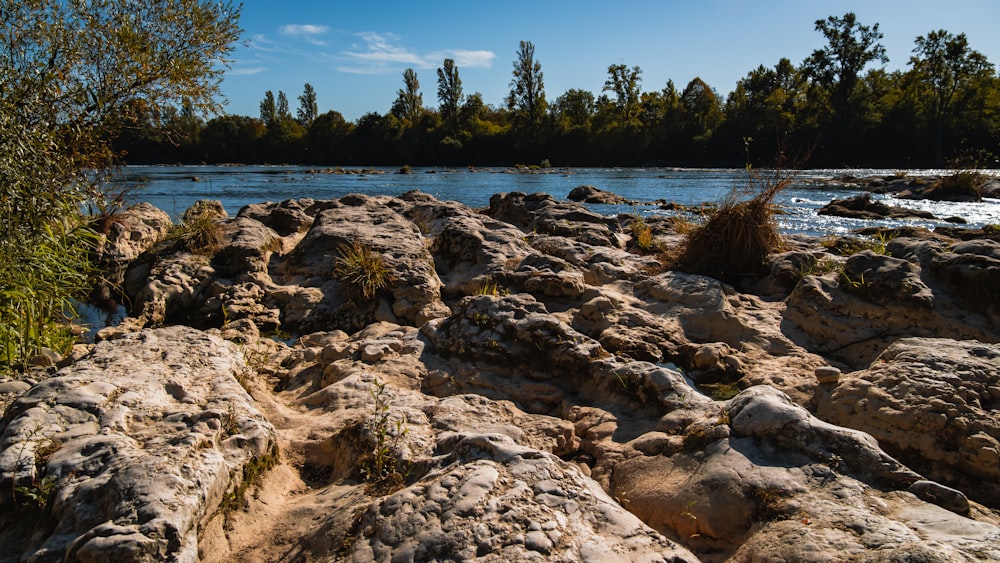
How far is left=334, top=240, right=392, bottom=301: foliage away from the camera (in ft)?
21.9

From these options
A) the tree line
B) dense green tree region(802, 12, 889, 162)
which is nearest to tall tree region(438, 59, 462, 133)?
the tree line

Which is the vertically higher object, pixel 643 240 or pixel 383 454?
pixel 643 240

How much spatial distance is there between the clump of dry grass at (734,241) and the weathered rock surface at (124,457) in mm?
5880

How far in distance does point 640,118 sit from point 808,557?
7965 cm

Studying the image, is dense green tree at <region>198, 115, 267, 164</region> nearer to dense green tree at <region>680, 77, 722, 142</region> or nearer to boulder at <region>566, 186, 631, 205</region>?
dense green tree at <region>680, 77, 722, 142</region>

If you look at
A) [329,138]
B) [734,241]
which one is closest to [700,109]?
[329,138]

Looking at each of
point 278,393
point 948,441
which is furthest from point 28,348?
point 948,441

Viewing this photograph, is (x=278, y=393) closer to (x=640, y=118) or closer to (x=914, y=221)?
(x=914, y=221)

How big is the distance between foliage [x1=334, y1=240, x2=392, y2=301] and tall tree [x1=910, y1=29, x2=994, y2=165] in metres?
61.4

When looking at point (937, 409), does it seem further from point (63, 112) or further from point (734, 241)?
point (63, 112)

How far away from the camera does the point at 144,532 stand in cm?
224

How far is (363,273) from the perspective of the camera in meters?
6.80

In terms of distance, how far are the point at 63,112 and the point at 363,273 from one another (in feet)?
13.3

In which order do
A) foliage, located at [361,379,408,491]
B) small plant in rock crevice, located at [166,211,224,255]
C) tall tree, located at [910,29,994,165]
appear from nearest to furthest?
foliage, located at [361,379,408,491] → small plant in rock crevice, located at [166,211,224,255] → tall tree, located at [910,29,994,165]
